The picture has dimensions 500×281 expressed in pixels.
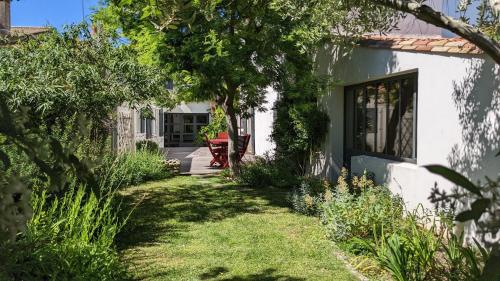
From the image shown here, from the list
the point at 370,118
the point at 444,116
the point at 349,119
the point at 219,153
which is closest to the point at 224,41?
the point at 370,118

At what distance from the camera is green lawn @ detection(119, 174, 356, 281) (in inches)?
211

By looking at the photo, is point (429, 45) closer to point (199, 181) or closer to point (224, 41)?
point (224, 41)

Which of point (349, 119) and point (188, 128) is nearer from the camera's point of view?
point (349, 119)

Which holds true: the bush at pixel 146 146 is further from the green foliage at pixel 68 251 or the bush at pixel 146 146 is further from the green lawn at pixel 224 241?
the green foliage at pixel 68 251

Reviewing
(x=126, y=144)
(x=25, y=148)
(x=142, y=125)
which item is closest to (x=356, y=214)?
(x=25, y=148)

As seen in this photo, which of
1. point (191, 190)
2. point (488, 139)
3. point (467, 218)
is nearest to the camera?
point (467, 218)

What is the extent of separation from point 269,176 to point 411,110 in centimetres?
505

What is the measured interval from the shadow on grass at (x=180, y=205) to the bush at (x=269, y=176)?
0.37 m

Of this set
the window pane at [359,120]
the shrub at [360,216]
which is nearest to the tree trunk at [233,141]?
the window pane at [359,120]

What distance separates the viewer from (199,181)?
1349cm

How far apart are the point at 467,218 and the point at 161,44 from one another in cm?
982

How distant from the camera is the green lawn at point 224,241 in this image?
17.6ft

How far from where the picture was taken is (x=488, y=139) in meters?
5.89

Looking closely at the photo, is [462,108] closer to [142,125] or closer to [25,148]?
[25,148]
